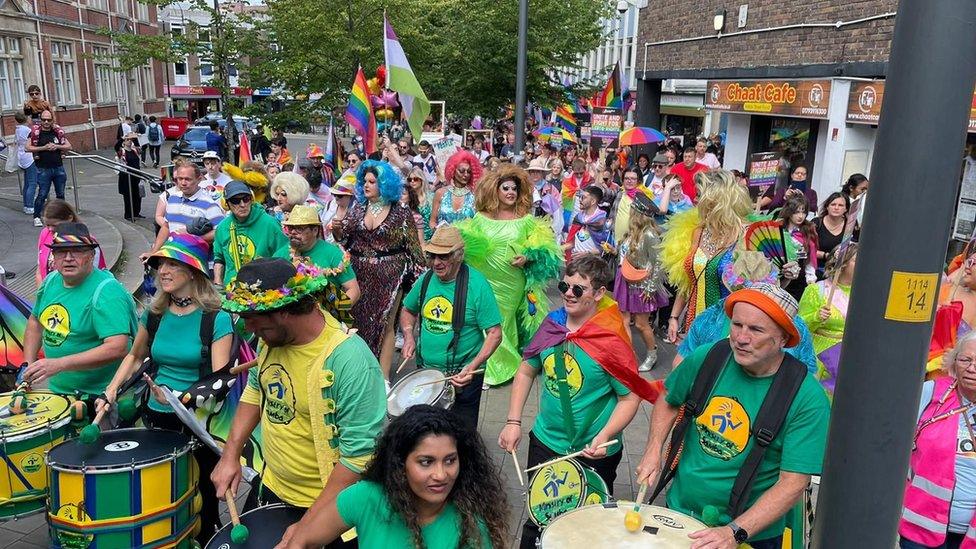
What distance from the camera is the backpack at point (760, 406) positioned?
9.30 feet

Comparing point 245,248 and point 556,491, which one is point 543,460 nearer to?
point 556,491

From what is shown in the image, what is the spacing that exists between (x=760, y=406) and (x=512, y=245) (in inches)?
158

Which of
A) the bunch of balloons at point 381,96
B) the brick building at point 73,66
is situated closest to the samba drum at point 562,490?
the bunch of balloons at point 381,96

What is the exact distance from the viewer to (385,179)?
6.52 m

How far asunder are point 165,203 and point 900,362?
7498 mm

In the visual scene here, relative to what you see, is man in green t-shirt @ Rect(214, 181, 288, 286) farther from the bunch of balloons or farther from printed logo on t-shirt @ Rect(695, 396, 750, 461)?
the bunch of balloons

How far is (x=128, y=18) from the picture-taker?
41719 millimetres

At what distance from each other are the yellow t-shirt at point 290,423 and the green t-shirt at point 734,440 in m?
1.44

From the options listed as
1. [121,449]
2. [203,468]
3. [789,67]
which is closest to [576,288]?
[203,468]

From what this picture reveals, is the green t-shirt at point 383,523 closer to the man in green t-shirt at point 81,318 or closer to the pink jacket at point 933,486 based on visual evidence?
the pink jacket at point 933,486

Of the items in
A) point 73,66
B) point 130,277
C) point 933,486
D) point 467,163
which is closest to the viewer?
point 933,486

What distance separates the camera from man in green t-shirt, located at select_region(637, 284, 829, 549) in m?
2.80

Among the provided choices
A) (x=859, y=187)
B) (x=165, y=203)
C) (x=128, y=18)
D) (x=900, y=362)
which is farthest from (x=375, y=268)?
(x=128, y=18)


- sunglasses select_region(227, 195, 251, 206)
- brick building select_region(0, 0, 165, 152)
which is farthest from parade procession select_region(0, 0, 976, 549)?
brick building select_region(0, 0, 165, 152)
